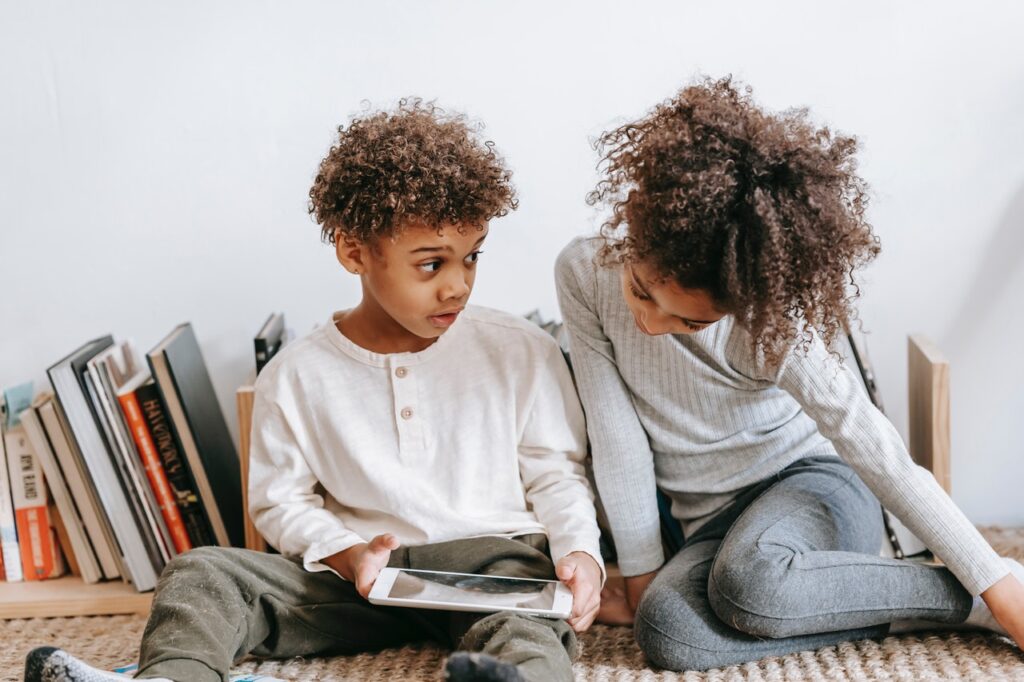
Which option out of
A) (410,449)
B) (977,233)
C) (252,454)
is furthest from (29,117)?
(977,233)

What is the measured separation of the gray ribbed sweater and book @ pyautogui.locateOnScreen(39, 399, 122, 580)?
2.06 feet

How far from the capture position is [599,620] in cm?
109

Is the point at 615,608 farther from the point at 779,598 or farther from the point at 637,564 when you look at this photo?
the point at 779,598

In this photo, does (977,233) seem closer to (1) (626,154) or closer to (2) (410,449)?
(1) (626,154)

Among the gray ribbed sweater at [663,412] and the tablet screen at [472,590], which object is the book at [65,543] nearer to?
the tablet screen at [472,590]

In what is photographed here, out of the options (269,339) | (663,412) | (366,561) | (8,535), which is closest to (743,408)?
(663,412)

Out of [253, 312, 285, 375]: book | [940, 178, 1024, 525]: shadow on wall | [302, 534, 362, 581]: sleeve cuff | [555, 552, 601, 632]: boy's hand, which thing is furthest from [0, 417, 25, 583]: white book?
[940, 178, 1024, 525]: shadow on wall

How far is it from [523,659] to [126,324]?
802 mm

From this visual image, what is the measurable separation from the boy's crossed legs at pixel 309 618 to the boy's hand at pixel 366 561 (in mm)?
40

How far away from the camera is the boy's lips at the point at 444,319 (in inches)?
39.9

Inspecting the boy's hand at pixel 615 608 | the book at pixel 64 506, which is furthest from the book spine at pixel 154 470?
the boy's hand at pixel 615 608

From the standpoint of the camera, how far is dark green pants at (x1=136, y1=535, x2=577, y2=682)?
2.76 feet

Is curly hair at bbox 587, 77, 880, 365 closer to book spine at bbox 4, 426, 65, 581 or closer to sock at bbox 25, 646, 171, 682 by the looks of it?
sock at bbox 25, 646, 171, 682

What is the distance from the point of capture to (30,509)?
129cm
